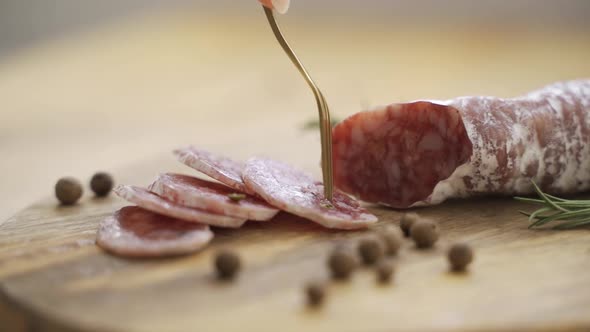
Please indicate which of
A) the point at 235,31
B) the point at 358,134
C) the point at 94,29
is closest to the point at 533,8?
the point at 235,31

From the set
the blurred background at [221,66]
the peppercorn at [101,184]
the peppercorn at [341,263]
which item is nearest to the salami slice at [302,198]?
the peppercorn at [341,263]

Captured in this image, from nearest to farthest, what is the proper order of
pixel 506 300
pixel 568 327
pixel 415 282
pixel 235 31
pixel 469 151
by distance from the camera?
pixel 568 327 → pixel 506 300 → pixel 415 282 → pixel 469 151 → pixel 235 31

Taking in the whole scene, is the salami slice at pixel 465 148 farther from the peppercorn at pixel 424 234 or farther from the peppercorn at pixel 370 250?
the peppercorn at pixel 370 250

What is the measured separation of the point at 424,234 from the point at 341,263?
40cm

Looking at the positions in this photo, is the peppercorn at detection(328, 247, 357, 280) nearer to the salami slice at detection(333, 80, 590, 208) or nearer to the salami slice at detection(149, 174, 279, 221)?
the salami slice at detection(149, 174, 279, 221)

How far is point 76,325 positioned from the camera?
5.78 feet

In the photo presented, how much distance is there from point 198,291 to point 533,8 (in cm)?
665

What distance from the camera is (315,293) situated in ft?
5.96

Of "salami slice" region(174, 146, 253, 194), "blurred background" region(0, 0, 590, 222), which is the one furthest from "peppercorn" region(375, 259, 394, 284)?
"blurred background" region(0, 0, 590, 222)

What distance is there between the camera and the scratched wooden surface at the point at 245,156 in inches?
72.0

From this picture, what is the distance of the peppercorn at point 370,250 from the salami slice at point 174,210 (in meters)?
0.50

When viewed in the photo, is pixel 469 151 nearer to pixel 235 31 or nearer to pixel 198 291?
pixel 198 291

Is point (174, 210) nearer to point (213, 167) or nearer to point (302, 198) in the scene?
point (213, 167)

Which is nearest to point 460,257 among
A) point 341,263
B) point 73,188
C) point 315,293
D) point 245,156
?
point 341,263
